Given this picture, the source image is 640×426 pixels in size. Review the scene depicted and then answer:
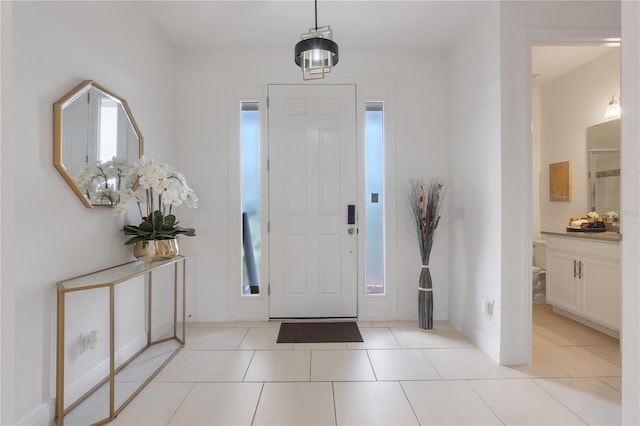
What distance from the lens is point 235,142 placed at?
3.29 m

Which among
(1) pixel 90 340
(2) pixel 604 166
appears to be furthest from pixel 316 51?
(2) pixel 604 166

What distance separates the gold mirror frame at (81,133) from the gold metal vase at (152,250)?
35 centimetres

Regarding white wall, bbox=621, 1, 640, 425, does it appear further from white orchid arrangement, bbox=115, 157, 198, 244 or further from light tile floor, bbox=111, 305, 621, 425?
white orchid arrangement, bbox=115, 157, 198, 244

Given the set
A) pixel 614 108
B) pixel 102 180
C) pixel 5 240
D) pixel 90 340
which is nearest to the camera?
pixel 5 240

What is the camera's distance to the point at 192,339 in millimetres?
2863

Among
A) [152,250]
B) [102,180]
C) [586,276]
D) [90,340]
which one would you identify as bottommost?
[90,340]

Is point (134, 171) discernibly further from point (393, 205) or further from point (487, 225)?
point (487, 225)

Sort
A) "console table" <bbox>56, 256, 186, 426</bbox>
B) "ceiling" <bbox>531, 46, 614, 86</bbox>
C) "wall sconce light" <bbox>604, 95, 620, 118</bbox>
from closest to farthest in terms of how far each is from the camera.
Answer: "console table" <bbox>56, 256, 186, 426</bbox> → "wall sconce light" <bbox>604, 95, 620, 118</bbox> → "ceiling" <bbox>531, 46, 614, 86</bbox>

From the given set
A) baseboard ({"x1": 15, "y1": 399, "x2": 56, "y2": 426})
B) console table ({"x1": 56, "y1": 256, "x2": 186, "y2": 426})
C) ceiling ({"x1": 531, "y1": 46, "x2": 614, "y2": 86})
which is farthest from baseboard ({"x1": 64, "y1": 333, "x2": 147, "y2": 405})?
ceiling ({"x1": 531, "y1": 46, "x2": 614, "y2": 86})

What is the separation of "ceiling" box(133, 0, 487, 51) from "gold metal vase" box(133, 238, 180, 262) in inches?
74.2

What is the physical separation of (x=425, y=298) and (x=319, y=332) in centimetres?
104

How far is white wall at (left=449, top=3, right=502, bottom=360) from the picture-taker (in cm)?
247

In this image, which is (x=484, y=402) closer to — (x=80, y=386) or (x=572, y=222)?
(x=80, y=386)

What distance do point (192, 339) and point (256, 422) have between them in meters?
1.38
